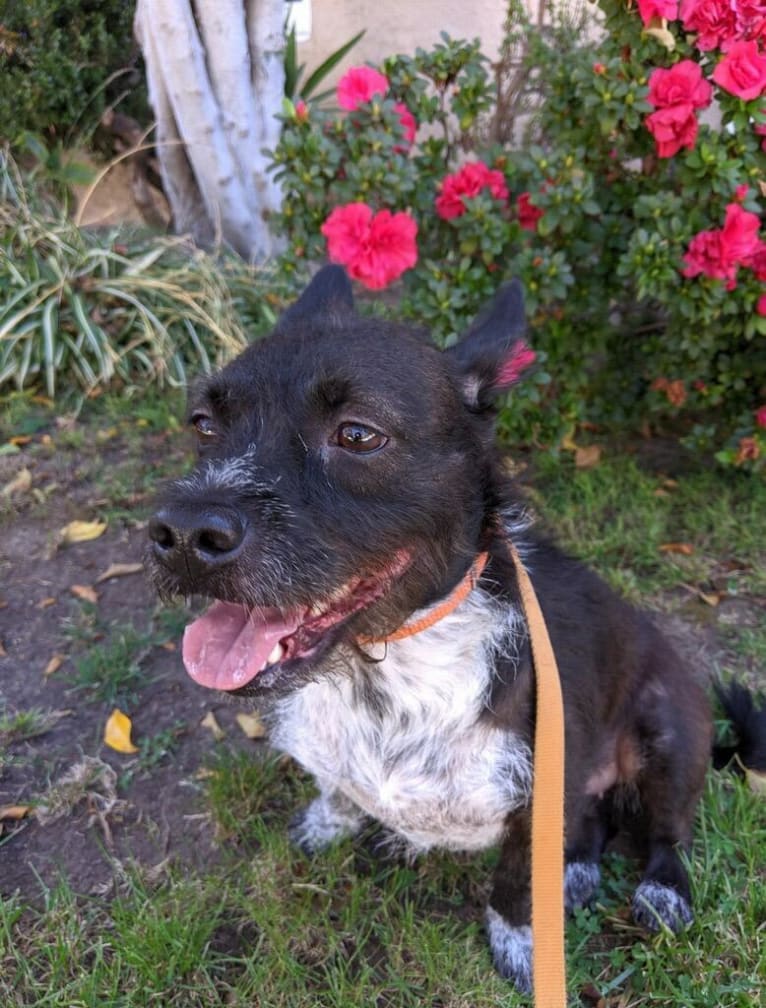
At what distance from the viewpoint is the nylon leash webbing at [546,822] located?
5.61 ft

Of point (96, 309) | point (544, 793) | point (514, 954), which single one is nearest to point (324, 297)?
point (544, 793)

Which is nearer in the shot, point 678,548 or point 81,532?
point 678,548

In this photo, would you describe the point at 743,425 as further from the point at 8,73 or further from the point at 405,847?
the point at 8,73

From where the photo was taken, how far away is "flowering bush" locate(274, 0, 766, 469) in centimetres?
318

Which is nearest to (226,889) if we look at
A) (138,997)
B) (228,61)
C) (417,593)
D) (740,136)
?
(138,997)

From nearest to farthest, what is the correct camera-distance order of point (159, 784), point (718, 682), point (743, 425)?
point (159, 784) → point (718, 682) → point (743, 425)

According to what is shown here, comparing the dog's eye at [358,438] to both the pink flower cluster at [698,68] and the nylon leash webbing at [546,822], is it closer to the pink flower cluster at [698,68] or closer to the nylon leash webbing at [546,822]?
the nylon leash webbing at [546,822]

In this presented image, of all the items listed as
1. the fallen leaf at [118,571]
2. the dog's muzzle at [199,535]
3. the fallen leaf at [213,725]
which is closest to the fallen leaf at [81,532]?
the fallen leaf at [118,571]

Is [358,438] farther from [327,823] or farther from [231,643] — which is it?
[327,823]

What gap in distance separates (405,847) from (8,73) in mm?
5733

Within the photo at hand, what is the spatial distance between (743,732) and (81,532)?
3214mm

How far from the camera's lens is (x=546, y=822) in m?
1.87

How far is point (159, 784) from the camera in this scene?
2.91 m

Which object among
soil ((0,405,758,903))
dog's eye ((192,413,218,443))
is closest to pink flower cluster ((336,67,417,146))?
soil ((0,405,758,903))
